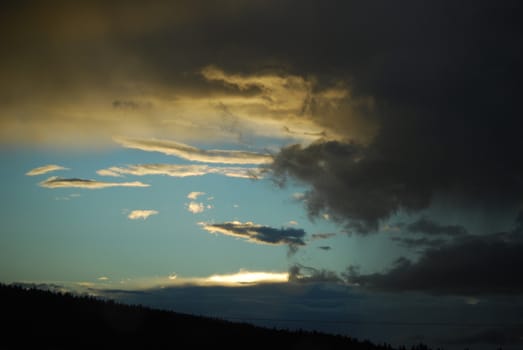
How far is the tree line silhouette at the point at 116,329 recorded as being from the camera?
4741 cm

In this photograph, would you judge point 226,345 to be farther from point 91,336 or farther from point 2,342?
point 2,342

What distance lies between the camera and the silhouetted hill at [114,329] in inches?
1866

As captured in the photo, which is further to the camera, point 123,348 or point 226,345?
point 226,345

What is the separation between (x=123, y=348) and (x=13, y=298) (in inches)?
563

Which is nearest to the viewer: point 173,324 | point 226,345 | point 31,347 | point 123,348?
point 31,347

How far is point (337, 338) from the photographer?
5981cm

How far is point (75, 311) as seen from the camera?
182ft

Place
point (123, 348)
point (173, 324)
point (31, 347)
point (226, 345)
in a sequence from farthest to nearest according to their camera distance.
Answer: point (173, 324), point (226, 345), point (123, 348), point (31, 347)

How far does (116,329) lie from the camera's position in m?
51.7

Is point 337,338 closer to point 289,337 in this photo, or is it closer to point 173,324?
point 289,337

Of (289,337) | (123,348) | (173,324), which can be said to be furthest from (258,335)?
(123,348)

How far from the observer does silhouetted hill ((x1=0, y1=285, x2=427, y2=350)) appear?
47.4 meters

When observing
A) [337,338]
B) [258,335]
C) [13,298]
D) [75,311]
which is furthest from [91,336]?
[337,338]

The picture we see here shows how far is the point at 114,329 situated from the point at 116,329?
0.55 ft
